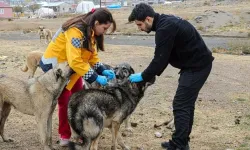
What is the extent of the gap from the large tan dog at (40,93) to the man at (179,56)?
3.24 ft

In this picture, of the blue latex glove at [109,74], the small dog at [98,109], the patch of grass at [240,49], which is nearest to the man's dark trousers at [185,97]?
the small dog at [98,109]

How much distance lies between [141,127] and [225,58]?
9.14 meters

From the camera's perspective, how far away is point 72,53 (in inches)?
183

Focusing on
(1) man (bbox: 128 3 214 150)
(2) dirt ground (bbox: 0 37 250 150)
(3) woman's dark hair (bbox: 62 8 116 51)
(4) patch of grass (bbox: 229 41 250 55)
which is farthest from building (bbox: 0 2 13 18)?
(1) man (bbox: 128 3 214 150)

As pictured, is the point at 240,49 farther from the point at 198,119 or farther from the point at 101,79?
the point at 101,79

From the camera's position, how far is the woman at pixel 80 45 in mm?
4676

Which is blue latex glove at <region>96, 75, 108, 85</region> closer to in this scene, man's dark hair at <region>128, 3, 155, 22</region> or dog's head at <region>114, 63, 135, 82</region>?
dog's head at <region>114, 63, 135, 82</region>

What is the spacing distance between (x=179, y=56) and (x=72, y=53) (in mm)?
1361

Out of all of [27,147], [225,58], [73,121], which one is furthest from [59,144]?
[225,58]

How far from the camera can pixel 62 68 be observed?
16.1 ft

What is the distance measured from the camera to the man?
14.8ft

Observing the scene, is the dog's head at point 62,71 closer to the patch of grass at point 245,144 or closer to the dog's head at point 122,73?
the dog's head at point 122,73

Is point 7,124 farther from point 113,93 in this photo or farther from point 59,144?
point 113,93

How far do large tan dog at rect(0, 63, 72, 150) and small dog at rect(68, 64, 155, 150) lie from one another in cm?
31
